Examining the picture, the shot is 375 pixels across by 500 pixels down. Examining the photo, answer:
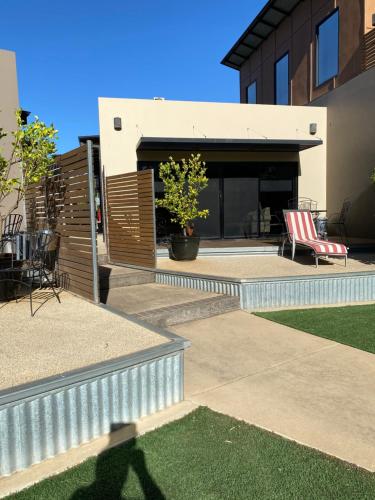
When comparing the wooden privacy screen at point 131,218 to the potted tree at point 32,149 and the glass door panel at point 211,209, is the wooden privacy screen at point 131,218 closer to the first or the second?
the potted tree at point 32,149

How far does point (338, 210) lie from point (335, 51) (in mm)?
5028

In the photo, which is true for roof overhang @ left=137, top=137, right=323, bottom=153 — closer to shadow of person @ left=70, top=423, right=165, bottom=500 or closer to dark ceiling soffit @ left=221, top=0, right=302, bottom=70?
dark ceiling soffit @ left=221, top=0, right=302, bottom=70

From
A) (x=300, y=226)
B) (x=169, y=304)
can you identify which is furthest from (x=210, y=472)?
(x=300, y=226)

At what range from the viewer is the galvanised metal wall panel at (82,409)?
232 centimetres

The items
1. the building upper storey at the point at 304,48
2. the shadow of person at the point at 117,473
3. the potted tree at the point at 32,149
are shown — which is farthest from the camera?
the building upper storey at the point at 304,48

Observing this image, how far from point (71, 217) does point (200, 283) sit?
231cm

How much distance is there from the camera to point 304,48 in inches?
561

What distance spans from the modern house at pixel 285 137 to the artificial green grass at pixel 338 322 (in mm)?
6078

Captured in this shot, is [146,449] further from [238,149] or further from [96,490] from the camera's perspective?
[238,149]

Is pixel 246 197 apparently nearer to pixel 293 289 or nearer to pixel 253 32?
pixel 293 289

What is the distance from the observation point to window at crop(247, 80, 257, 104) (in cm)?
1897

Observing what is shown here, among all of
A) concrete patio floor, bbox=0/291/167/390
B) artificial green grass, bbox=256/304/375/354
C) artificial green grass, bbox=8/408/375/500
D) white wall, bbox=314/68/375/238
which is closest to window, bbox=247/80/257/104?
white wall, bbox=314/68/375/238

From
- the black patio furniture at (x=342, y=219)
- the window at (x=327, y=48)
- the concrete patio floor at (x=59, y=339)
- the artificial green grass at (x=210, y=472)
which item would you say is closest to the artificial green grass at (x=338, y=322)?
the artificial green grass at (x=210, y=472)

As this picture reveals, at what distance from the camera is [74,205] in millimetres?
4922
